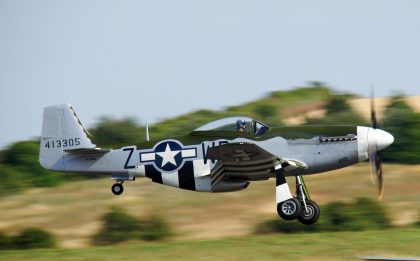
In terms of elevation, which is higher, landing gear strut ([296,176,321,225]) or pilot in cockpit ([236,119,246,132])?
pilot in cockpit ([236,119,246,132])

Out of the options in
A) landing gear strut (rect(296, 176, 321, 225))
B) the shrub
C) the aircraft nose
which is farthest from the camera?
the shrub

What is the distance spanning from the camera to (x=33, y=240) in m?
30.7

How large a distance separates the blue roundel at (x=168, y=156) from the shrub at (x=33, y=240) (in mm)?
10520

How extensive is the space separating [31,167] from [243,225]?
63.8 ft

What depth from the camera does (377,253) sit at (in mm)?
25016

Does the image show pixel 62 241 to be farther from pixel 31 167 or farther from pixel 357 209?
pixel 31 167

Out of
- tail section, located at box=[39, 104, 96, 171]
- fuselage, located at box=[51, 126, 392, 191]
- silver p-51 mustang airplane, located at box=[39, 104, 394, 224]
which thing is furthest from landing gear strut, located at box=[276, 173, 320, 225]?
tail section, located at box=[39, 104, 96, 171]

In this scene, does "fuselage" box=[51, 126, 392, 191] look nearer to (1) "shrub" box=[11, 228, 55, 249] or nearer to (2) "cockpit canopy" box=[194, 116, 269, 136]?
(2) "cockpit canopy" box=[194, 116, 269, 136]

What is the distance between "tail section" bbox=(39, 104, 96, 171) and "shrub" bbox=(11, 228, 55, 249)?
8.79m

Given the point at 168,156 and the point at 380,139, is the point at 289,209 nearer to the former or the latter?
the point at 380,139

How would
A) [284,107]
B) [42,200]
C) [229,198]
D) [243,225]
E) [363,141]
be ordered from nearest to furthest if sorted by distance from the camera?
1. [363,141]
2. [243,225]
3. [229,198]
4. [42,200]
5. [284,107]

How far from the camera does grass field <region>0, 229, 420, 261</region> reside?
24828 mm

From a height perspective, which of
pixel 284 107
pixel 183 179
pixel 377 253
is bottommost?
pixel 377 253

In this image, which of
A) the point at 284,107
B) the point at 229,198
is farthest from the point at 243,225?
the point at 284,107
